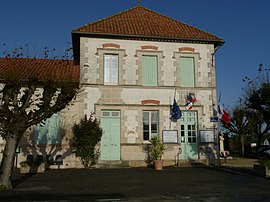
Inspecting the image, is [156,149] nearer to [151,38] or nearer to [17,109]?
[151,38]

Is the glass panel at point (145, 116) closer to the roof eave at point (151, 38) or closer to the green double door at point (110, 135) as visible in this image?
the green double door at point (110, 135)

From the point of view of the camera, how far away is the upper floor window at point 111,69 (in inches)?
652

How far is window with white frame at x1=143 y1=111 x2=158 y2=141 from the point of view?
54.0 ft

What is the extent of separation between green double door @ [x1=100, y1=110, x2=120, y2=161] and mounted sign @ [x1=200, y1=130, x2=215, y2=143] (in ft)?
14.6

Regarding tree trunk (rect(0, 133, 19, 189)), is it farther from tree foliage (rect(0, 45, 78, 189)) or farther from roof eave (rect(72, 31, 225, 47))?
roof eave (rect(72, 31, 225, 47))

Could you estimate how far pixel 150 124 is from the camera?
1655cm

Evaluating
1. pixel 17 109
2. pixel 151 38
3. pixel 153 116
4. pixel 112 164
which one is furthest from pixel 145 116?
pixel 17 109

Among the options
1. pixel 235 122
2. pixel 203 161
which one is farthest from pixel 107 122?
pixel 235 122

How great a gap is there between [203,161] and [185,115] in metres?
2.60

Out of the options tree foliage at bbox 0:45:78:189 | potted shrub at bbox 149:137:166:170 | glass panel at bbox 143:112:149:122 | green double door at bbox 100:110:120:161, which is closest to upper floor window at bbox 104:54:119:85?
green double door at bbox 100:110:120:161

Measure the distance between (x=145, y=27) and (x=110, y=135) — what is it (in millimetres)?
6431

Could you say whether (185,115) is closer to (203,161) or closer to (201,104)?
(201,104)

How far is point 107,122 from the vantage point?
1616 cm

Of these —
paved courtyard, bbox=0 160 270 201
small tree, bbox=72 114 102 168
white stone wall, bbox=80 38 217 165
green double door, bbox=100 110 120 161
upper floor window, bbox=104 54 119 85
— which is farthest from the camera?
upper floor window, bbox=104 54 119 85
